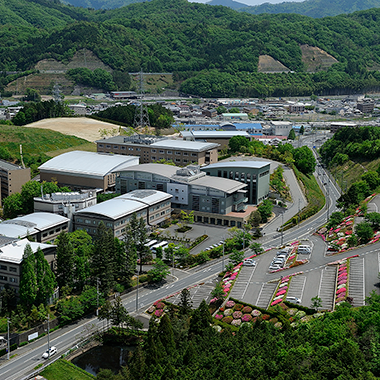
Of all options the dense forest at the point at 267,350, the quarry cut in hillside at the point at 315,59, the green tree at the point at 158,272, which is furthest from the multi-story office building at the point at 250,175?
the quarry cut in hillside at the point at 315,59

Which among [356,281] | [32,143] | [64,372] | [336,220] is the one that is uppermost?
[32,143]

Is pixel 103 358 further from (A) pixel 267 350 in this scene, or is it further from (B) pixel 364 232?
(B) pixel 364 232

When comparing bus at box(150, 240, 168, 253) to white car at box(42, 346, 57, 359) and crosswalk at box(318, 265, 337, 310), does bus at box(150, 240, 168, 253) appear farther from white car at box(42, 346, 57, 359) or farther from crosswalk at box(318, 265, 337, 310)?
white car at box(42, 346, 57, 359)

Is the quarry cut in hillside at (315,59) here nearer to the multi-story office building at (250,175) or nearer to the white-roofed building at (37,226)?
the multi-story office building at (250,175)

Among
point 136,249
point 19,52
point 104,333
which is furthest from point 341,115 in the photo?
point 104,333

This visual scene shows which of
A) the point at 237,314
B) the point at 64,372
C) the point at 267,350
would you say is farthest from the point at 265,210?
the point at 64,372
